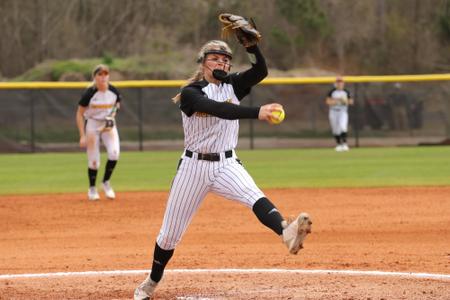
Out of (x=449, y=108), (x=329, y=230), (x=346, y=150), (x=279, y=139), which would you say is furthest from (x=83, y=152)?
(x=329, y=230)

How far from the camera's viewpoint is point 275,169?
1798 centimetres

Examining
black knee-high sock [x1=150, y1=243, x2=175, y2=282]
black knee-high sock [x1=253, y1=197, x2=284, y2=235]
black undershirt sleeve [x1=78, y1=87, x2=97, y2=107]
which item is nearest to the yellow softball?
black knee-high sock [x1=253, y1=197, x2=284, y2=235]

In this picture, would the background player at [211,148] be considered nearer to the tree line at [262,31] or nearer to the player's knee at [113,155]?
the player's knee at [113,155]

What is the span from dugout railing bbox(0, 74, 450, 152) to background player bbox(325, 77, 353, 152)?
1604 mm

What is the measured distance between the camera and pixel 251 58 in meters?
6.27

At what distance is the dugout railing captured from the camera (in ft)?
82.5

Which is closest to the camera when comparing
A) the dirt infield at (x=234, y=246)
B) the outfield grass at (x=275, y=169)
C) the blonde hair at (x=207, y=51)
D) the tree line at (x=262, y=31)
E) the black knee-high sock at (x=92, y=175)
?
the blonde hair at (x=207, y=51)

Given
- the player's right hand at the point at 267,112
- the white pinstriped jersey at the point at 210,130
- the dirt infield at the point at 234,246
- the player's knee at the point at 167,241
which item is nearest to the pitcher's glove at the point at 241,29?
the white pinstriped jersey at the point at 210,130

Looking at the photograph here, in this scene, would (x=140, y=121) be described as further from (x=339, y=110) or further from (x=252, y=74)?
(x=252, y=74)

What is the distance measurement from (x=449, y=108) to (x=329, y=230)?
52.9 ft

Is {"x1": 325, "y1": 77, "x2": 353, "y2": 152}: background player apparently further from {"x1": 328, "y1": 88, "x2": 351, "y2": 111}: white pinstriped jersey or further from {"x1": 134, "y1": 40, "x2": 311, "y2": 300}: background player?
{"x1": 134, "y1": 40, "x2": 311, "y2": 300}: background player

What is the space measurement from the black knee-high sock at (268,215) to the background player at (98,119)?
23.0ft

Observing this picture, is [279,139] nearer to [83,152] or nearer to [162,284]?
[83,152]

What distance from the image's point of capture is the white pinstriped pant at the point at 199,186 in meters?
6.05
